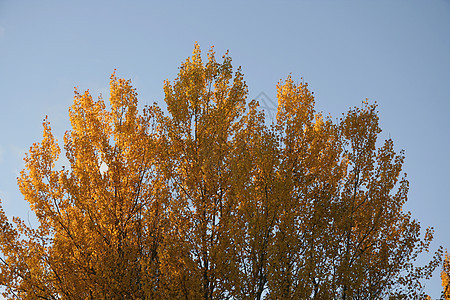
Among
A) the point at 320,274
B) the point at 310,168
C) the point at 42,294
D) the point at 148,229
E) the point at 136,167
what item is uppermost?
the point at 310,168

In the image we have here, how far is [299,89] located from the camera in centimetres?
1088

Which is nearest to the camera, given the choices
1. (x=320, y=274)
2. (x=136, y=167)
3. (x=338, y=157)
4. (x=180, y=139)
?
(x=320, y=274)

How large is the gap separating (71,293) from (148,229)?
2.00 meters

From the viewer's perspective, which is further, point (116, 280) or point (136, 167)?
point (136, 167)

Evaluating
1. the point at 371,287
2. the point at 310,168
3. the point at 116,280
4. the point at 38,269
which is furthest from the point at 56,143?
the point at 371,287

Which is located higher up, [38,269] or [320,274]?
[320,274]

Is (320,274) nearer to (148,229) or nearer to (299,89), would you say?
(148,229)

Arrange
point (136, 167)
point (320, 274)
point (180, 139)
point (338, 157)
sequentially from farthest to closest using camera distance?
point (338, 157), point (136, 167), point (180, 139), point (320, 274)

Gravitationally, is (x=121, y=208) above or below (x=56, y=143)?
below

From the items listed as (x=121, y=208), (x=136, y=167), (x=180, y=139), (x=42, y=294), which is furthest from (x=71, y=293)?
(x=180, y=139)

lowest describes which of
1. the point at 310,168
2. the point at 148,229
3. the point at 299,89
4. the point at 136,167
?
the point at 148,229

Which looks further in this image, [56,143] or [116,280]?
[56,143]

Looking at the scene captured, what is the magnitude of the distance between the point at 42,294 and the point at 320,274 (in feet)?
18.4

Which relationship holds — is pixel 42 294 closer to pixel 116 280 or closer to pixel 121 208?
pixel 116 280
